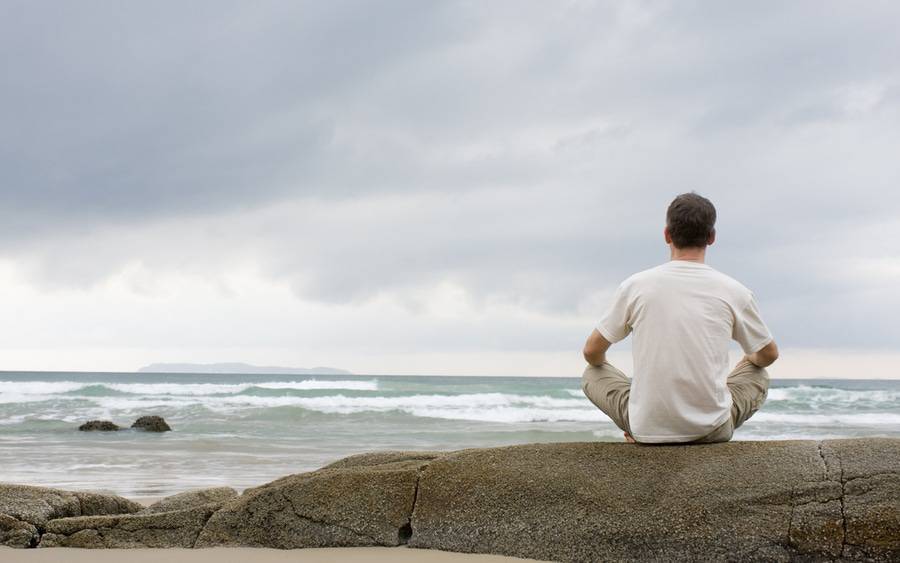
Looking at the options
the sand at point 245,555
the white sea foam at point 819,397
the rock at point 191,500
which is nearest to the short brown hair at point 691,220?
the sand at point 245,555

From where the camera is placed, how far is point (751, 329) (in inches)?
153

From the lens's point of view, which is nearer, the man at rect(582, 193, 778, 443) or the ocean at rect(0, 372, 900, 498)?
the man at rect(582, 193, 778, 443)

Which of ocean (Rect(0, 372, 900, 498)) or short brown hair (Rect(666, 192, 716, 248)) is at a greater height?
short brown hair (Rect(666, 192, 716, 248))

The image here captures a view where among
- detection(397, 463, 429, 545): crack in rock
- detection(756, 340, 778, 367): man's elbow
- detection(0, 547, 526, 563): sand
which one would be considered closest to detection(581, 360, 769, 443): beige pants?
detection(756, 340, 778, 367): man's elbow

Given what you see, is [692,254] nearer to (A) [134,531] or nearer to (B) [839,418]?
(A) [134,531]

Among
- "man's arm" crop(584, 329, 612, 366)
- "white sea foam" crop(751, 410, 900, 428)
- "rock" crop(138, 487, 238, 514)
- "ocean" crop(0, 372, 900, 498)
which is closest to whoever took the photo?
"man's arm" crop(584, 329, 612, 366)

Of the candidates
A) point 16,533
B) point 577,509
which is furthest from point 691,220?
point 16,533

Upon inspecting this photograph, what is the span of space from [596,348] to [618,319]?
8.3 inches

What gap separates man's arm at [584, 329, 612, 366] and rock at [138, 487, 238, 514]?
2.62 m

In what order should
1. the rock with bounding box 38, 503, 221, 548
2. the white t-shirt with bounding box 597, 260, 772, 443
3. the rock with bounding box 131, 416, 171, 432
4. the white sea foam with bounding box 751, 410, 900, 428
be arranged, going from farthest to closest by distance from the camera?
the white sea foam with bounding box 751, 410, 900, 428, the rock with bounding box 131, 416, 171, 432, the rock with bounding box 38, 503, 221, 548, the white t-shirt with bounding box 597, 260, 772, 443

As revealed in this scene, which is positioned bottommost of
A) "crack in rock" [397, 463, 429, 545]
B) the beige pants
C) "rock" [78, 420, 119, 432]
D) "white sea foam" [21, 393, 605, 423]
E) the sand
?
"white sea foam" [21, 393, 605, 423]

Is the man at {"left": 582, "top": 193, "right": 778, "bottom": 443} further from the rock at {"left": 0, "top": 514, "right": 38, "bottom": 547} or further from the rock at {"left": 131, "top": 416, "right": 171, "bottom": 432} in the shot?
the rock at {"left": 131, "top": 416, "right": 171, "bottom": 432}

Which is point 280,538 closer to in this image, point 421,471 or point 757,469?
point 421,471

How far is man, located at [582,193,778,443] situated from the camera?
146 inches
